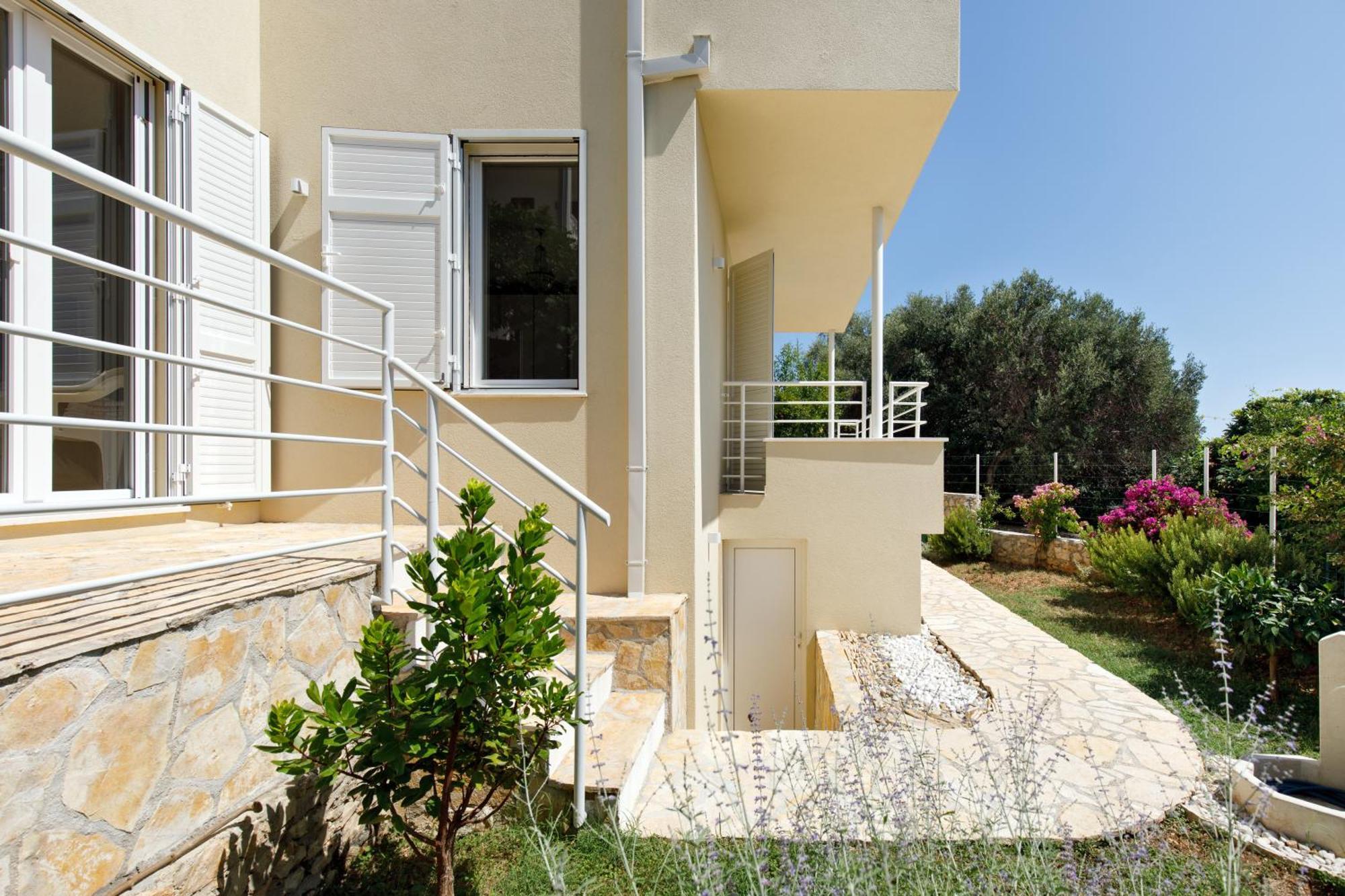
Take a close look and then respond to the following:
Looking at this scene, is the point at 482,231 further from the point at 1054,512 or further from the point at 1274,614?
the point at 1054,512

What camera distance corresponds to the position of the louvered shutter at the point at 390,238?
443cm

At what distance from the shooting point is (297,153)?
4477mm

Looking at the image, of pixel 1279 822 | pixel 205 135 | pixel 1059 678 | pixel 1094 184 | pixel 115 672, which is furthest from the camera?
pixel 1094 184

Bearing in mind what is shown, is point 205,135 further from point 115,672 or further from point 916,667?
point 916,667

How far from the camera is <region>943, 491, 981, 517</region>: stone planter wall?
14.8m

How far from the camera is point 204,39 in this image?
399 centimetres

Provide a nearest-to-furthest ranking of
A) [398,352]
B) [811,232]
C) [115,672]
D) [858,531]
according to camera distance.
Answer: [115,672]
[398,352]
[858,531]
[811,232]

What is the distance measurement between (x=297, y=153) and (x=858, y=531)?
5.94m

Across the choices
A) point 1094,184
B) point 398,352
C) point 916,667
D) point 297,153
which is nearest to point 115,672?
point 398,352

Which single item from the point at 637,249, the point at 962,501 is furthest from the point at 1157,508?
the point at 637,249

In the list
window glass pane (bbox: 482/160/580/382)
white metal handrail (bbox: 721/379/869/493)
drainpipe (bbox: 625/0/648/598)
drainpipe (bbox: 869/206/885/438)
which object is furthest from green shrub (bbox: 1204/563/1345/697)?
window glass pane (bbox: 482/160/580/382)

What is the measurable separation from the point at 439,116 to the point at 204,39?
1.44 metres

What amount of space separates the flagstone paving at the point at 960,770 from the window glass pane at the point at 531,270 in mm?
2832

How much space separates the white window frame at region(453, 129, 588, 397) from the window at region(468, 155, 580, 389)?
Result: 0.03ft
